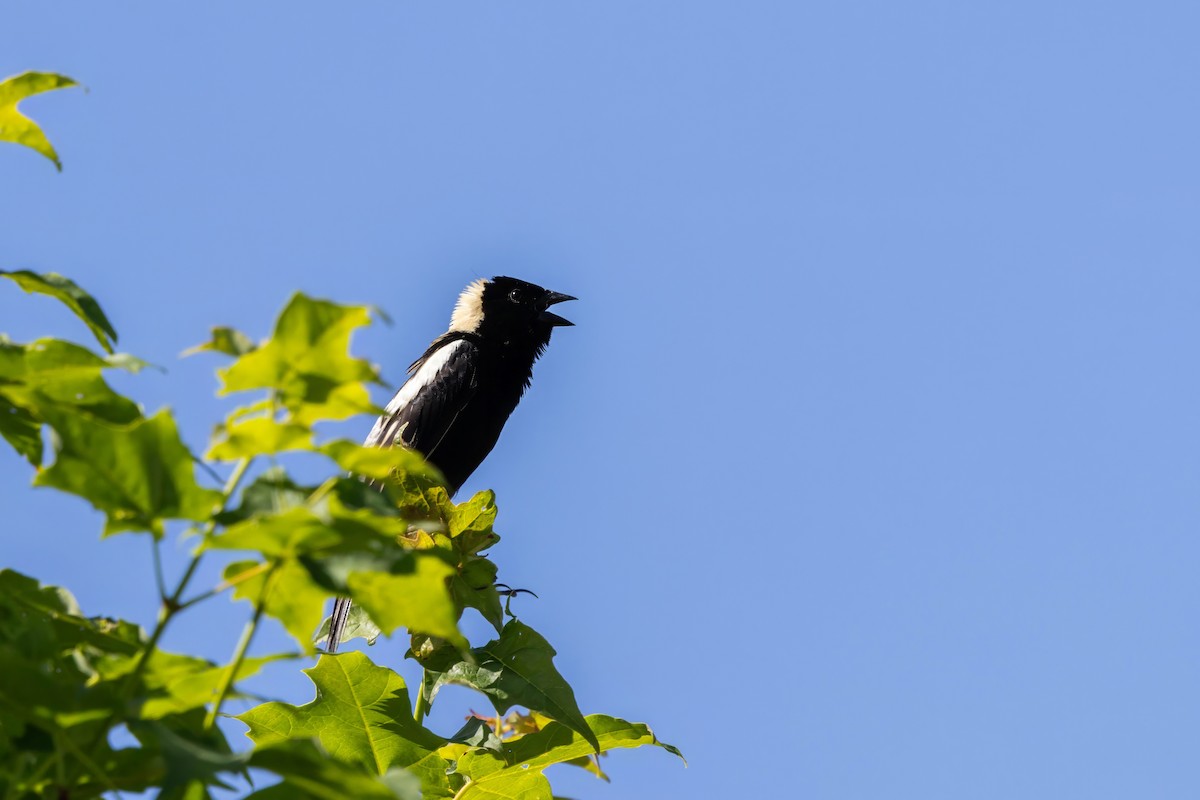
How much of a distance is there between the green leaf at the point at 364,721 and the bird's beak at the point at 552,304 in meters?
5.84

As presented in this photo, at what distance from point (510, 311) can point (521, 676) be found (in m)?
5.96

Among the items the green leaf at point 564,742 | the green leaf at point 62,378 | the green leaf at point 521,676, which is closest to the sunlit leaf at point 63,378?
the green leaf at point 62,378

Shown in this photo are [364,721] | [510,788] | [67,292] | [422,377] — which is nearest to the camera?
[67,292]

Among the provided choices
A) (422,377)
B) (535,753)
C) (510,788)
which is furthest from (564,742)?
(422,377)

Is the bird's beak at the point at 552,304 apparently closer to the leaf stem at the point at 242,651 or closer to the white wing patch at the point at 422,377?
the white wing patch at the point at 422,377

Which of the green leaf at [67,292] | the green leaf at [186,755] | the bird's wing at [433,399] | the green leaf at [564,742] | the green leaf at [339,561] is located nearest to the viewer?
the green leaf at [186,755]

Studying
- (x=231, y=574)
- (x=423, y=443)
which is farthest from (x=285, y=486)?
(x=423, y=443)

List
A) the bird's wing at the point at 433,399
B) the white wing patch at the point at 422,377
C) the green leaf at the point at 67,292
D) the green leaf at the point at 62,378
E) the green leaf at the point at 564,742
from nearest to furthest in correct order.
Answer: the green leaf at the point at 62,378 → the green leaf at the point at 67,292 → the green leaf at the point at 564,742 → the bird's wing at the point at 433,399 → the white wing patch at the point at 422,377

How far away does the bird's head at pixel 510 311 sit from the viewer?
830 cm

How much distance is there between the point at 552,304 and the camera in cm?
853

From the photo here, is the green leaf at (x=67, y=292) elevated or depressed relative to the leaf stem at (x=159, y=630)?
elevated

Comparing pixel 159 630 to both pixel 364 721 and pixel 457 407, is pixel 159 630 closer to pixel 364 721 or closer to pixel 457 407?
pixel 364 721

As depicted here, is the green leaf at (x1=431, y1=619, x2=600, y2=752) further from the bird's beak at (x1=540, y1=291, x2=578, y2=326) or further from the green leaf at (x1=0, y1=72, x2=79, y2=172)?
the bird's beak at (x1=540, y1=291, x2=578, y2=326)

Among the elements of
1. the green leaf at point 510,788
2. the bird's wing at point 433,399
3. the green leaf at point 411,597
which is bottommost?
the green leaf at point 411,597
